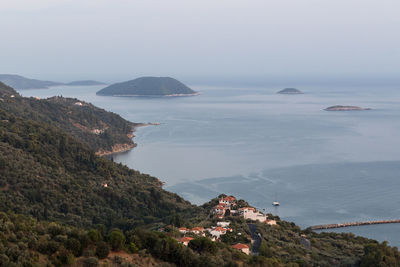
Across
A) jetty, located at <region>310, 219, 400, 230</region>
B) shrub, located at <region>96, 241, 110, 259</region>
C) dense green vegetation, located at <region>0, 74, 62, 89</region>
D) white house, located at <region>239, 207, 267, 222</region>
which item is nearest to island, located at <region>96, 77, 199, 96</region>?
dense green vegetation, located at <region>0, 74, 62, 89</region>

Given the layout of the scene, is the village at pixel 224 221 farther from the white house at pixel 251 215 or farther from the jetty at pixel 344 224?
the jetty at pixel 344 224

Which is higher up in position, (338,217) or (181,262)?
(181,262)

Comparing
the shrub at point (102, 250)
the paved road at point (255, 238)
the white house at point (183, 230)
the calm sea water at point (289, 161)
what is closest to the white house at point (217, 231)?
the white house at point (183, 230)

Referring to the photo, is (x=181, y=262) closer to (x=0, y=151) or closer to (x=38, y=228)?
(x=38, y=228)

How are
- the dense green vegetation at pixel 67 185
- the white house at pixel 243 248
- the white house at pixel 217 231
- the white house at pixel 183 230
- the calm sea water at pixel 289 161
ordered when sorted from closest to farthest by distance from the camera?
the white house at pixel 243 248, the white house at pixel 183 230, the white house at pixel 217 231, the dense green vegetation at pixel 67 185, the calm sea water at pixel 289 161

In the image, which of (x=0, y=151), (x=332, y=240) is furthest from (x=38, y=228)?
(x=0, y=151)

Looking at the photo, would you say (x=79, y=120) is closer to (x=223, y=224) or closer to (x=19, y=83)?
(x=223, y=224)
